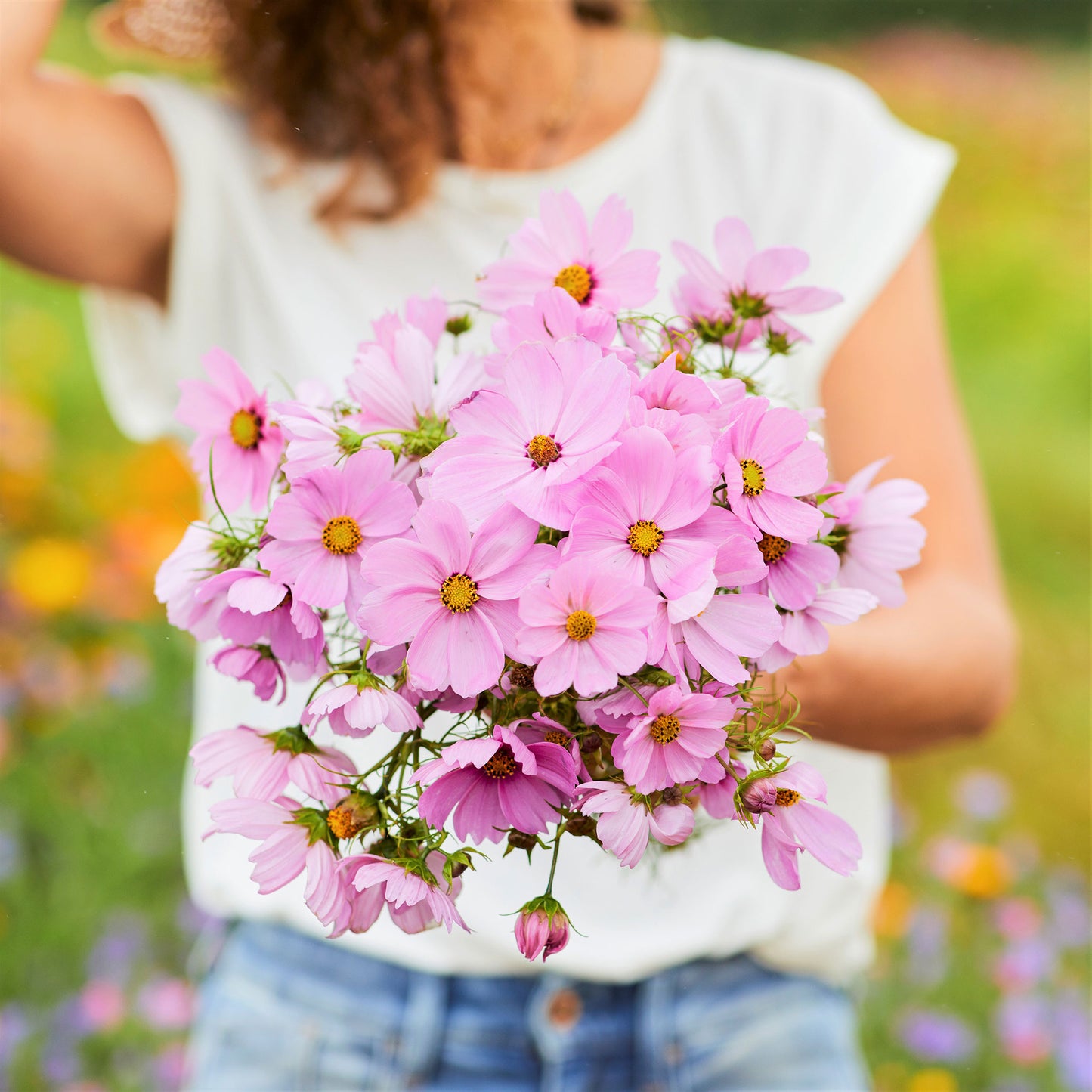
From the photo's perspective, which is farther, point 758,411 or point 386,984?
point 386,984

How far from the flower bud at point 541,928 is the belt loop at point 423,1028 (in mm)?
296

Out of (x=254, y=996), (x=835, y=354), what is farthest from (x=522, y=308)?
(x=254, y=996)

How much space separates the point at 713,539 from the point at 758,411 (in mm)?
36

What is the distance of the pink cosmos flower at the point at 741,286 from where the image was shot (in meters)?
0.35

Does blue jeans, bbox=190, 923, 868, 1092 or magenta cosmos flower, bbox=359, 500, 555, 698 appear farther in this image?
blue jeans, bbox=190, 923, 868, 1092

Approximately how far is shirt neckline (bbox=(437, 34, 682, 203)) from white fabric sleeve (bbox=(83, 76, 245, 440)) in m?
0.13

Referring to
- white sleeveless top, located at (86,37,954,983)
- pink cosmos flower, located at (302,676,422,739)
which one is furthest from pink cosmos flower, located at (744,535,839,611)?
white sleeveless top, located at (86,37,954,983)

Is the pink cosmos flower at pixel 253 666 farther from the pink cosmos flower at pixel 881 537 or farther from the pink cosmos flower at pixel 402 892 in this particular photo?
the pink cosmos flower at pixel 881 537

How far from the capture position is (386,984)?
1.95 feet

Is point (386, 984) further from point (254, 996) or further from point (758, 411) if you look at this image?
point (758, 411)

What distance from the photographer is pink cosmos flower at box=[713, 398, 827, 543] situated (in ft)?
0.92

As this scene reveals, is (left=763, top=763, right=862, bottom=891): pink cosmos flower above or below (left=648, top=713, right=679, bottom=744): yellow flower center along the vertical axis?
below

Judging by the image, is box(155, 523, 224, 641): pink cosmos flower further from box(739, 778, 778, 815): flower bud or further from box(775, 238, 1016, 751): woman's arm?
box(775, 238, 1016, 751): woman's arm

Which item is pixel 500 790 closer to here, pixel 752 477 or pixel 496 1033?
pixel 752 477
